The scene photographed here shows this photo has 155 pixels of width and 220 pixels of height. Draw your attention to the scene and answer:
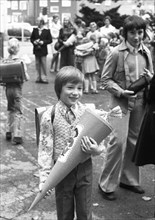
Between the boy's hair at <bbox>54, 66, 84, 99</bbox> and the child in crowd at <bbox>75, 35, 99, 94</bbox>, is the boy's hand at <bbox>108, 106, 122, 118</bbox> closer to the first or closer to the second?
the boy's hair at <bbox>54, 66, 84, 99</bbox>

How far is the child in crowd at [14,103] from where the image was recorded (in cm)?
650

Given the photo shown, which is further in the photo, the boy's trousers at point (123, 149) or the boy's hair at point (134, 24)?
the boy's trousers at point (123, 149)

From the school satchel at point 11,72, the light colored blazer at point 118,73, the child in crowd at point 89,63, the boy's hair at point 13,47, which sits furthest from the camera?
the child in crowd at point 89,63

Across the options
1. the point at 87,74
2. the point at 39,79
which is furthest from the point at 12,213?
the point at 39,79

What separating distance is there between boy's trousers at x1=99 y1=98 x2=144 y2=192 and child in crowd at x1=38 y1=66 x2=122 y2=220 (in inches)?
51.2

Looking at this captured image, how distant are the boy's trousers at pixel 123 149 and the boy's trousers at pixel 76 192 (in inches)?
51.2

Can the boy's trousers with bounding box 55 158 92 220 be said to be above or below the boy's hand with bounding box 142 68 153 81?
below

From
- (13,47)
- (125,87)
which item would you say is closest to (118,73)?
(125,87)

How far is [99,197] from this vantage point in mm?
4641

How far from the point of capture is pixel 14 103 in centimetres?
668

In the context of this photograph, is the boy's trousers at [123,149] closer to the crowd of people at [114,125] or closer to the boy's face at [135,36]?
the crowd of people at [114,125]

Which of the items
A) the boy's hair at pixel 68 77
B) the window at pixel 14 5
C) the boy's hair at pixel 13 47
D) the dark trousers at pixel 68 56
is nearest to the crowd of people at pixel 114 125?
the boy's hair at pixel 68 77

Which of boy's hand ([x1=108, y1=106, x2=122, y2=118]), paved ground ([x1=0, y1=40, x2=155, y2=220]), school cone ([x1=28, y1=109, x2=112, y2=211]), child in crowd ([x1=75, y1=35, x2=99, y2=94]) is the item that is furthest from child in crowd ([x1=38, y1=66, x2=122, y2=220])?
child in crowd ([x1=75, y1=35, x2=99, y2=94])

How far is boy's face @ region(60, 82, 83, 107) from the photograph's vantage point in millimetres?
3059
